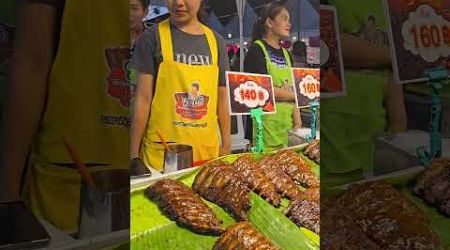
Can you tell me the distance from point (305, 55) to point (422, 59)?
1.97 ft

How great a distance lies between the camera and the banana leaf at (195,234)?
1755 millimetres

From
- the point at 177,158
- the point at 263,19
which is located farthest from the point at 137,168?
the point at 263,19

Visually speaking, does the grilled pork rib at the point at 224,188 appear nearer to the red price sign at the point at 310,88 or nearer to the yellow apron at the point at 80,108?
the yellow apron at the point at 80,108

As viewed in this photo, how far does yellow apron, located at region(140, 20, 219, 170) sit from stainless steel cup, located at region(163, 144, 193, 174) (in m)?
0.02

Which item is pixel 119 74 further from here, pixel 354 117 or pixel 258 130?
pixel 354 117

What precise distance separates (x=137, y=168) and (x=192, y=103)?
0.94 ft

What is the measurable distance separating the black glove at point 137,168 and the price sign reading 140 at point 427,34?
50.3 inches

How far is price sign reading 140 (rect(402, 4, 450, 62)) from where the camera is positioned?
2.32m

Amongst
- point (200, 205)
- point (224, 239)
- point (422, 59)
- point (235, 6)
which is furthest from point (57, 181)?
point (422, 59)

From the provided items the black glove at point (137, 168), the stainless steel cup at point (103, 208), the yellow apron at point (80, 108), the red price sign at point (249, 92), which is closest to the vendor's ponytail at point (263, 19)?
the red price sign at point (249, 92)

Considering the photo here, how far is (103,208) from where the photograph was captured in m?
1.68

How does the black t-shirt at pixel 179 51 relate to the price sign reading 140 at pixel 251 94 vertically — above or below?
above

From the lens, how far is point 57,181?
5.65ft

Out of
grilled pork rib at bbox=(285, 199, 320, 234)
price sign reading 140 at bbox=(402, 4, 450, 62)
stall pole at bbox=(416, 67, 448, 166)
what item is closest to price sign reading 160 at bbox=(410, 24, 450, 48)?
price sign reading 140 at bbox=(402, 4, 450, 62)
